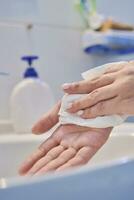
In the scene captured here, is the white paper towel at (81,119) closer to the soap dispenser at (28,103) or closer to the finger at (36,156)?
the finger at (36,156)

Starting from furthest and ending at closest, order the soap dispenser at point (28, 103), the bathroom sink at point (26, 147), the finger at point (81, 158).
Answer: the soap dispenser at point (28, 103) < the bathroom sink at point (26, 147) < the finger at point (81, 158)

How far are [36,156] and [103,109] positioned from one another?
0.12 meters

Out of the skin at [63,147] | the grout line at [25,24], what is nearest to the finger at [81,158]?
the skin at [63,147]

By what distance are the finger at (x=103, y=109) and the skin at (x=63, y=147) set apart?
0.07 feet

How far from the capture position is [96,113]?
1.60ft

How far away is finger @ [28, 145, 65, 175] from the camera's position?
42cm

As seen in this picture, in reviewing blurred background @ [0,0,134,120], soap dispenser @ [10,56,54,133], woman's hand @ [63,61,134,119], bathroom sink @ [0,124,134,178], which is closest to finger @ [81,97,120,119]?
woman's hand @ [63,61,134,119]

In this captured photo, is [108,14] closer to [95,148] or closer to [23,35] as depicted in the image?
[23,35]

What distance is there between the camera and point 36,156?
0.46 m

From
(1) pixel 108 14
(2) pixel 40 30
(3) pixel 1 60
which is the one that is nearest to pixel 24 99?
(3) pixel 1 60

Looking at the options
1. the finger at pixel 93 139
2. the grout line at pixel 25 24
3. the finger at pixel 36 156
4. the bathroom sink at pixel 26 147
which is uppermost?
the grout line at pixel 25 24

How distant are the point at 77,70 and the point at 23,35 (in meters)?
0.20

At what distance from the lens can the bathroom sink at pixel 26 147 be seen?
0.64 metres

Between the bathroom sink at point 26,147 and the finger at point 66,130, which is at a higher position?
the finger at point 66,130
